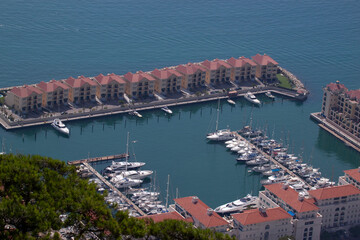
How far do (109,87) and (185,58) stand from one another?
668 inches

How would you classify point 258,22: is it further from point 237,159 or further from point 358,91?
point 237,159

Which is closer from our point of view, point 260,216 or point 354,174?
point 260,216

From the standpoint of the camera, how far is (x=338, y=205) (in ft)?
245

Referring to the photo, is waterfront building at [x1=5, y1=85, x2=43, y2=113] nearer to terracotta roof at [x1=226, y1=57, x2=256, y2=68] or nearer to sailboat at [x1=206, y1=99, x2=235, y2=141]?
sailboat at [x1=206, y1=99, x2=235, y2=141]

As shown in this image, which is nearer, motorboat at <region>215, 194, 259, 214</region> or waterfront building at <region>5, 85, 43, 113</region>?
motorboat at <region>215, 194, 259, 214</region>

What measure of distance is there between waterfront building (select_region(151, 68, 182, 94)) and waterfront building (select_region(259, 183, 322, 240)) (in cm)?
3396

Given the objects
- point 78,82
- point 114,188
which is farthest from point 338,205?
point 78,82

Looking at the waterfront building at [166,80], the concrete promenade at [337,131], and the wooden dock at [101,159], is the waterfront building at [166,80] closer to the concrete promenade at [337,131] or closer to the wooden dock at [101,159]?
the concrete promenade at [337,131]

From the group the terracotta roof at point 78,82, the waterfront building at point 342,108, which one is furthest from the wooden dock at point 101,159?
the waterfront building at point 342,108

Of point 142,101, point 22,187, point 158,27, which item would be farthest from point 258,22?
point 22,187

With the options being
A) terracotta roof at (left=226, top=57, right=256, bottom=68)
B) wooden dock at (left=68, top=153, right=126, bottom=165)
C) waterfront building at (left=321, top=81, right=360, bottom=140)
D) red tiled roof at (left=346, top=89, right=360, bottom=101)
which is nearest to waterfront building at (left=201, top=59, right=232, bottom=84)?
terracotta roof at (left=226, top=57, right=256, bottom=68)

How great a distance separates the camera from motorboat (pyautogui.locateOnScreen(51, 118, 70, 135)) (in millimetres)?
91750

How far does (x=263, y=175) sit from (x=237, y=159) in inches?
147

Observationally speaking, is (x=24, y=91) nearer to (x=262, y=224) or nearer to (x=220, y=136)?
(x=220, y=136)
